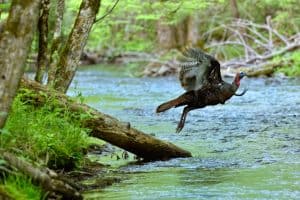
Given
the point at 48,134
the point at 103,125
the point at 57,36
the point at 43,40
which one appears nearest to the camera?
the point at 48,134

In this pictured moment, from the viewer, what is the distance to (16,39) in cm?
522

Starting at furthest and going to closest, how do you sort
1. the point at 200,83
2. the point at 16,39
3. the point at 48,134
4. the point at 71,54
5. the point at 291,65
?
the point at 291,65 < the point at 71,54 < the point at 200,83 < the point at 48,134 < the point at 16,39

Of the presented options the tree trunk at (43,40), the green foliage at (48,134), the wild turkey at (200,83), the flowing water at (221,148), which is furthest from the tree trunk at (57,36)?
the green foliage at (48,134)

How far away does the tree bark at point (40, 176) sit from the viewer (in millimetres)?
5484

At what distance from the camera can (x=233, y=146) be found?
32.9ft

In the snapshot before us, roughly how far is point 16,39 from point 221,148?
5.18 m

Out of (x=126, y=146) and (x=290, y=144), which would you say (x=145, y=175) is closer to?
(x=126, y=146)

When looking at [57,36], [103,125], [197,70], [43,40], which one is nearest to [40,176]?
[103,125]

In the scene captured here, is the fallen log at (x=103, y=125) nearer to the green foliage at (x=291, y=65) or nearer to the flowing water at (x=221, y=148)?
the flowing water at (x=221, y=148)

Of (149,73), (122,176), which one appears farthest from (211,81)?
(149,73)

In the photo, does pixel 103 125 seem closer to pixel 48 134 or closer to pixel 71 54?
pixel 48 134

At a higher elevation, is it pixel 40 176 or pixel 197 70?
pixel 197 70

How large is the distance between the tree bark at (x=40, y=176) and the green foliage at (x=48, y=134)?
2.36ft

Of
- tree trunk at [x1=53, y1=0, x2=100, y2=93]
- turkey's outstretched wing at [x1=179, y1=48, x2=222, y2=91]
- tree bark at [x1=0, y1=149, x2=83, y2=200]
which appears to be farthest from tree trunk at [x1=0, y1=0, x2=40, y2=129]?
tree trunk at [x1=53, y1=0, x2=100, y2=93]
